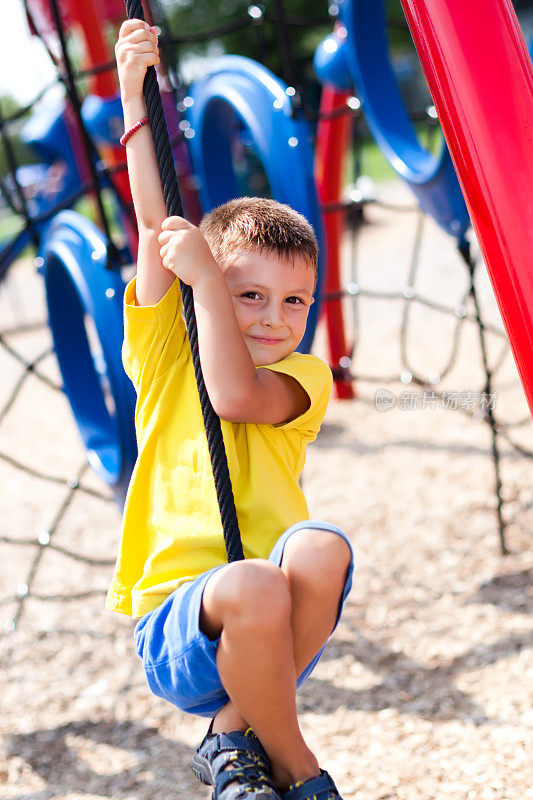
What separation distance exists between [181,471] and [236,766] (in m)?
0.43

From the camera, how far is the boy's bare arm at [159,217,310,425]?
1.25 meters

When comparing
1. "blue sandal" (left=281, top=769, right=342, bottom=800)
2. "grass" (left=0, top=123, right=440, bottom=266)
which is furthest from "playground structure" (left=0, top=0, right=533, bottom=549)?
"grass" (left=0, top=123, right=440, bottom=266)

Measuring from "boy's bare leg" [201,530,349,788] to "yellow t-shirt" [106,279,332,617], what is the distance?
13cm

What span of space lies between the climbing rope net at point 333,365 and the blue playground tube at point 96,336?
66 millimetres

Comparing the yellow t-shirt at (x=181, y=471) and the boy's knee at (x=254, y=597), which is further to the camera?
the yellow t-shirt at (x=181, y=471)

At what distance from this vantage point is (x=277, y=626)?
1.21m

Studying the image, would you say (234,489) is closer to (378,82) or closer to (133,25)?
(133,25)

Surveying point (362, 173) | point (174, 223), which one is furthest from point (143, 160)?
point (362, 173)

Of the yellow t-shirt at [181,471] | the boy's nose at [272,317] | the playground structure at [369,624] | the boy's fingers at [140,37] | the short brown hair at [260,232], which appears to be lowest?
the playground structure at [369,624]

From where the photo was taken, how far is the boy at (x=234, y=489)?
48.2 inches

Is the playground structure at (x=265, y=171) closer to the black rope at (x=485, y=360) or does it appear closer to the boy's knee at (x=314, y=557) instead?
the black rope at (x=485, y=360)

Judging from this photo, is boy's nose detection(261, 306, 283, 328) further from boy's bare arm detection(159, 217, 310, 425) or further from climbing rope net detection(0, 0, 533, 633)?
climbing rope net detection(0, 0, 533, 633)

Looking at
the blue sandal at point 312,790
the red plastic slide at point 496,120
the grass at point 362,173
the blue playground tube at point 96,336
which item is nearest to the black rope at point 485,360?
the blue playground tube at point 96,336

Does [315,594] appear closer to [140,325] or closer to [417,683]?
[140,325]
